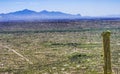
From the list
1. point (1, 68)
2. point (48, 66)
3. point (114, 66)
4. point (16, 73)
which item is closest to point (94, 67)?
point (114, 66)

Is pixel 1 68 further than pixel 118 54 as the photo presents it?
No

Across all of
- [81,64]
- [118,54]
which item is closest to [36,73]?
[81,64]

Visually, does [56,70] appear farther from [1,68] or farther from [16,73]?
[1,68]

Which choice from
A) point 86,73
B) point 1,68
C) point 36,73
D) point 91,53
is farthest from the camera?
point 91,53

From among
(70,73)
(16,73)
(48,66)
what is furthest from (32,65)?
(70,73)

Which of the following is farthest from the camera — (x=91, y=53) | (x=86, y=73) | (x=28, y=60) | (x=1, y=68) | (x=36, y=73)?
(x=91, y=53)

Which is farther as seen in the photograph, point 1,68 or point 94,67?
point 1,68

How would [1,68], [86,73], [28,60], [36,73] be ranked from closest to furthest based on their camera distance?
[86,73], [36,73], [1,68], [28,60]

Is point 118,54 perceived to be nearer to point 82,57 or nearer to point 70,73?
point 82,57

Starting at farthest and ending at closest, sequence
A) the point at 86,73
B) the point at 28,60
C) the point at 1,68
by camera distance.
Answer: the point at 28,60, the point at 1,68, the point at 86,73
